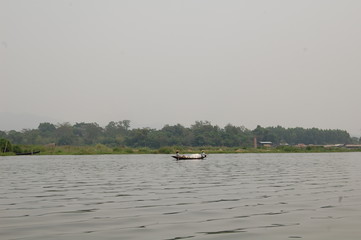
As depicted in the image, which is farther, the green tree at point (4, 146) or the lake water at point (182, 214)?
the green tree at point (4, 146)

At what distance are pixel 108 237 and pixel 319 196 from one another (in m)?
12.3

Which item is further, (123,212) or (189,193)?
(189,193)

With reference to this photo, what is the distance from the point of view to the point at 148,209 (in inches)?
640

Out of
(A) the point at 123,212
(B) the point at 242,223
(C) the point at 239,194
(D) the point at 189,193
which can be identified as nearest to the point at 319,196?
(C) the point at 239,194

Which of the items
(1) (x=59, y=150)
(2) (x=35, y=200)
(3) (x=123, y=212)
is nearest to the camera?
(3) (x=123, y=212)

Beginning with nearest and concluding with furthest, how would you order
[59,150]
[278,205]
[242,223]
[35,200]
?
[242,223] → [278,205] → [35,200] → [59,150]

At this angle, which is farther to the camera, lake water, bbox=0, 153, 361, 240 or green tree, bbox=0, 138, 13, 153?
green tree, bbox=0, 138, 13, 153

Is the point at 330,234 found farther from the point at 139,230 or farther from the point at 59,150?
the point at 59,150

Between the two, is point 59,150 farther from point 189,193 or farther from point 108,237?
point 108,237

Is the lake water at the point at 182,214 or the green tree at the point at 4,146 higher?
the green tree at the point at 4,146

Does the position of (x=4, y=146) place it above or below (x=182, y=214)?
above

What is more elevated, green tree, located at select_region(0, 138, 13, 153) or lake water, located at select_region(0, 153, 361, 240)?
green tree, located at select_region(0, 138, 13, 153)

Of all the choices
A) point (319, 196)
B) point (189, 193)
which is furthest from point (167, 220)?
point (319, 196)

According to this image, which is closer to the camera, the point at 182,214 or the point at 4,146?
the point at 182,214
